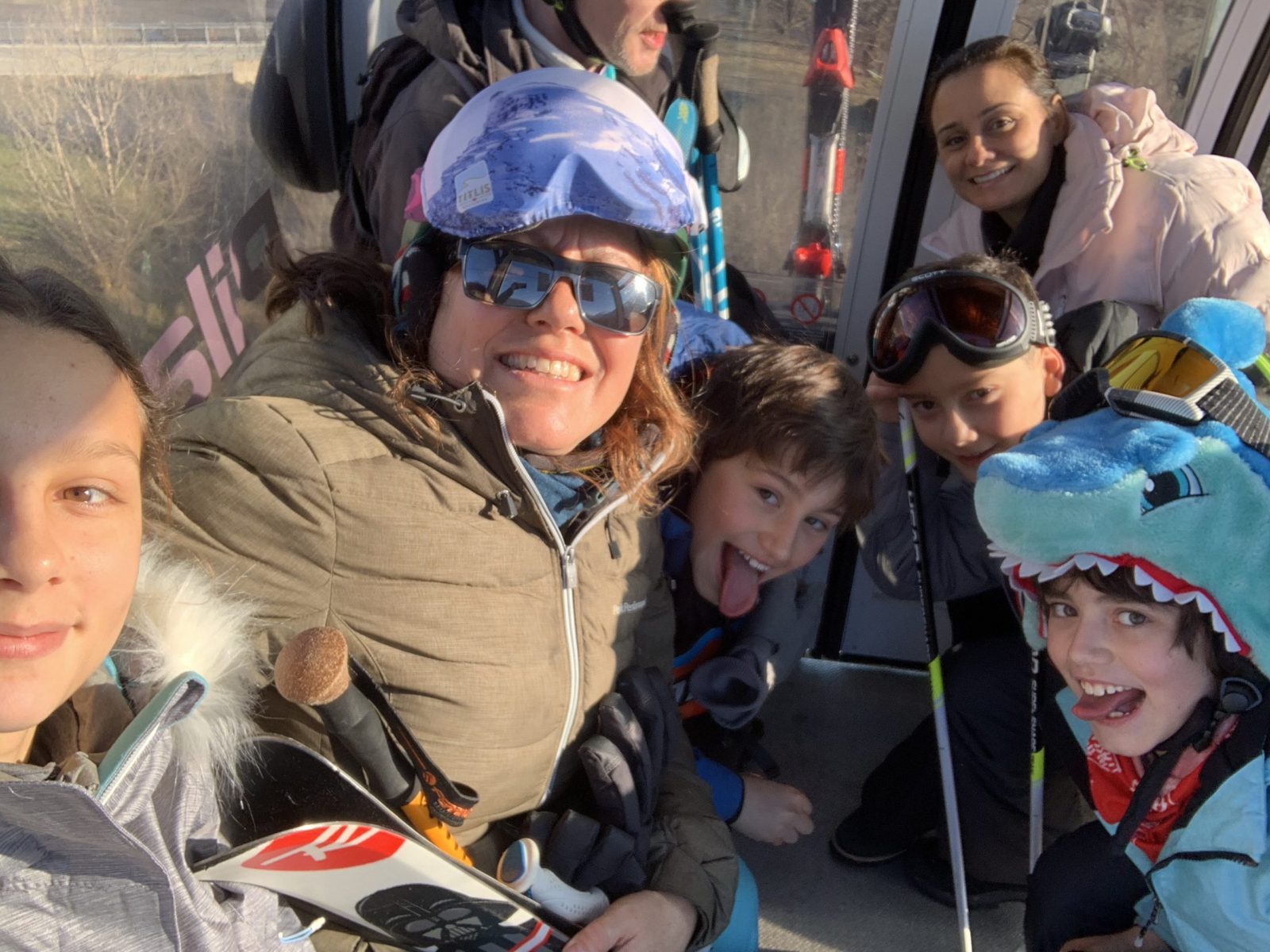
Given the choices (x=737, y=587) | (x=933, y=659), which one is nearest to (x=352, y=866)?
(x=737, y=587)

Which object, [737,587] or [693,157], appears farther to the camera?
[693,157]

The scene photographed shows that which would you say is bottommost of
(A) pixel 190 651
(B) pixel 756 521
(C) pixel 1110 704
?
(B) pixel 756 521

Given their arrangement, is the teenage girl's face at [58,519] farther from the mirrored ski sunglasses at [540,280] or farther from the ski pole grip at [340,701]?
the mirrored ski sunglasses at [540,280]

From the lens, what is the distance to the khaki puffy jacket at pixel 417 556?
1537 millimetres

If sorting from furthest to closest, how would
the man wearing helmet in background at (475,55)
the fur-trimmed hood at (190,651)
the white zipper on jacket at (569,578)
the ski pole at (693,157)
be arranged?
the ski pole at (693,157), the man wearing helmet in background at (475,55), the white zipper on jacket at (569,578), the fur-trimmed hood at (190,651)

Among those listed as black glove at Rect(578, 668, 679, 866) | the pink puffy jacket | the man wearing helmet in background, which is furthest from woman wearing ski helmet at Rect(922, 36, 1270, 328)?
black glove at Rect(578, 668, 679, 866)

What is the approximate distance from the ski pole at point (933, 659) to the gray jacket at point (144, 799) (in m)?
1.42

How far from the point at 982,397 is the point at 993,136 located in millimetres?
836

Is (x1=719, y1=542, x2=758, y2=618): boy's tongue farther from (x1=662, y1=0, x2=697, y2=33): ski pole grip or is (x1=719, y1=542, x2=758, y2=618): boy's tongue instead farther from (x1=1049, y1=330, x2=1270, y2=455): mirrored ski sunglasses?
(x1=662, y1=0, x2=697, y2=33): ski pole grip

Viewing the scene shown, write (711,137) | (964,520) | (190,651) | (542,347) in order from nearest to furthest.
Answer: (190,651) → (542,347) → (964,520) → (711,137)

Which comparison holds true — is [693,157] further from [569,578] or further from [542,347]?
[569,578]

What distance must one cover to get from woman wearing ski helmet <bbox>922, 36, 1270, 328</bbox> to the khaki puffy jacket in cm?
159

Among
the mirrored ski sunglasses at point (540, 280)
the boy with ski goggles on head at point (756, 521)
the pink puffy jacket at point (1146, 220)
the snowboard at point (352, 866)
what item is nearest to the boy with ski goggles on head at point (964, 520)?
the boy with ski goggles on head at point (756, 521)

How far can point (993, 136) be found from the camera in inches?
106
